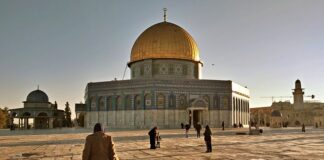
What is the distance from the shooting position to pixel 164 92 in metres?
45.4

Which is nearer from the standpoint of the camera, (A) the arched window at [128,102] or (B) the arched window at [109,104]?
(A) the arched window at [128,102]

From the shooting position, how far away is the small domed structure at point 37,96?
58.1 m

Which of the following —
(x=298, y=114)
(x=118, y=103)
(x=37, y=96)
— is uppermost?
(x=37, y=96)

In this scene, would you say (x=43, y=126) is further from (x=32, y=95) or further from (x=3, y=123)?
(x=3, y=123)

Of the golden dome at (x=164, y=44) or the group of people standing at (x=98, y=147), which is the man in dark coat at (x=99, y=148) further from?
the golden dome at (x=164, y=44)

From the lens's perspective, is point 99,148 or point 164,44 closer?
point 99,148

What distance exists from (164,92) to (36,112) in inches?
883

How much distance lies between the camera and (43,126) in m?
59.6

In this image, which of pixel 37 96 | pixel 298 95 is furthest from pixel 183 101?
pixel 298 95

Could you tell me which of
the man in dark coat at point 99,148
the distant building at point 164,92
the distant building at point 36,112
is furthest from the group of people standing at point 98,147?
the distant building at point 36,112

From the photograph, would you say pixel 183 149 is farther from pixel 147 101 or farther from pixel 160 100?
pixel 147 101

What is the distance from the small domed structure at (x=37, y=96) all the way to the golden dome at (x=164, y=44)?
16.7m

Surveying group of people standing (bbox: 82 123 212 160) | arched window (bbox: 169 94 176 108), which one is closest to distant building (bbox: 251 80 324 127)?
arched window (bbox: 169 94 176 108)

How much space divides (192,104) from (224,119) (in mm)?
5300
